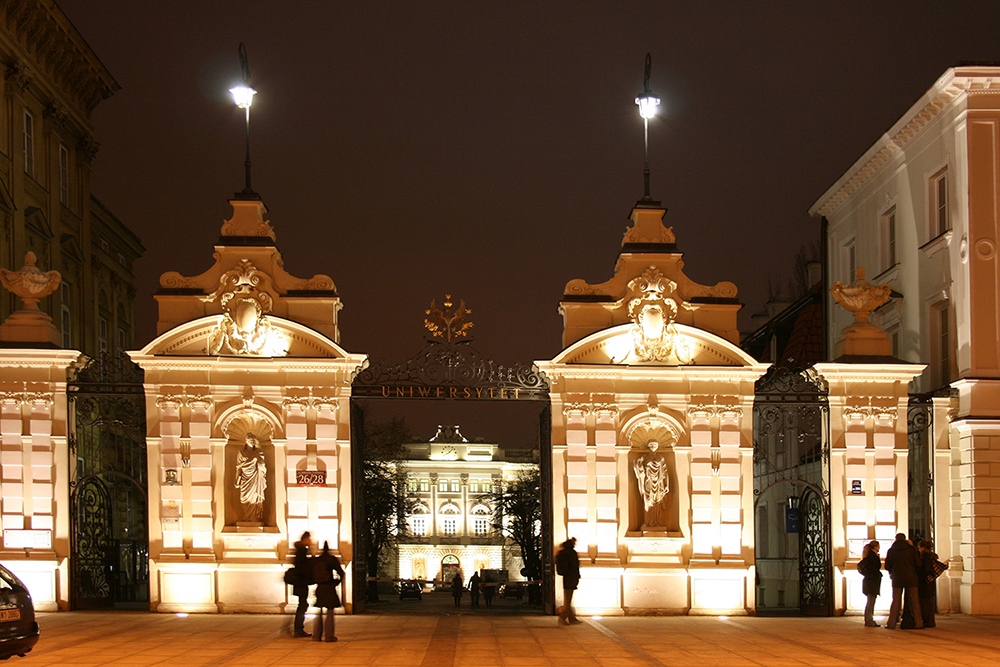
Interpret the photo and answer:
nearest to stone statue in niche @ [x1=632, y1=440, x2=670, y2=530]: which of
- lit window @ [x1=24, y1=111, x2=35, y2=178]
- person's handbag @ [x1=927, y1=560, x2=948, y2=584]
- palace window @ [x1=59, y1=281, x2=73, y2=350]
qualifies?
person's handbag @ [x1=927, y1=560, x2=948, y2=584]

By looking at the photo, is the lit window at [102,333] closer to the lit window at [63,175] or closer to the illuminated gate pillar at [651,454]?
the lit window at [63,175]

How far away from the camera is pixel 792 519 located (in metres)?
32.3

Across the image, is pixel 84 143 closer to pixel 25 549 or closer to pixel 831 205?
pixel 25 549

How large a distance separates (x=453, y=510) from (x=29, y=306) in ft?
248

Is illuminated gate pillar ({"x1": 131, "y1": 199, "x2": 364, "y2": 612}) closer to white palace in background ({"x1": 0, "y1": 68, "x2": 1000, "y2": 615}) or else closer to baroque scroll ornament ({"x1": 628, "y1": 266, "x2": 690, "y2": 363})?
white palace in background ({"x1": 0, "y1": 68, "x2": 1000, "y2": 615})

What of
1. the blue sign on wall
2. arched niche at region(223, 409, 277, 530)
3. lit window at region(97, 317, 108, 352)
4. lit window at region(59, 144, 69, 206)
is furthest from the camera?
lit window at region(97, 317, 108, 352)

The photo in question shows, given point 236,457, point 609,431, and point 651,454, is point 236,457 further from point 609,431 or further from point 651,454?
point 651,454

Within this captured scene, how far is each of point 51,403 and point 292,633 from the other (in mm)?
8279

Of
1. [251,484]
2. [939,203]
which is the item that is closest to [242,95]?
[251,484]

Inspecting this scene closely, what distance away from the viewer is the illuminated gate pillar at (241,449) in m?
26.4

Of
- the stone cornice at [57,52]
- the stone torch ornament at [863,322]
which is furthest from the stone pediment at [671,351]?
the stone cornice at [57,52]

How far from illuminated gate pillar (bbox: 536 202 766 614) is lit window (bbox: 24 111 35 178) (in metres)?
18.7

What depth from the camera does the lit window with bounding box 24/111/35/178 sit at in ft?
123

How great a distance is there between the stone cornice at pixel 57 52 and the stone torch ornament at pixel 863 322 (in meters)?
23.6
